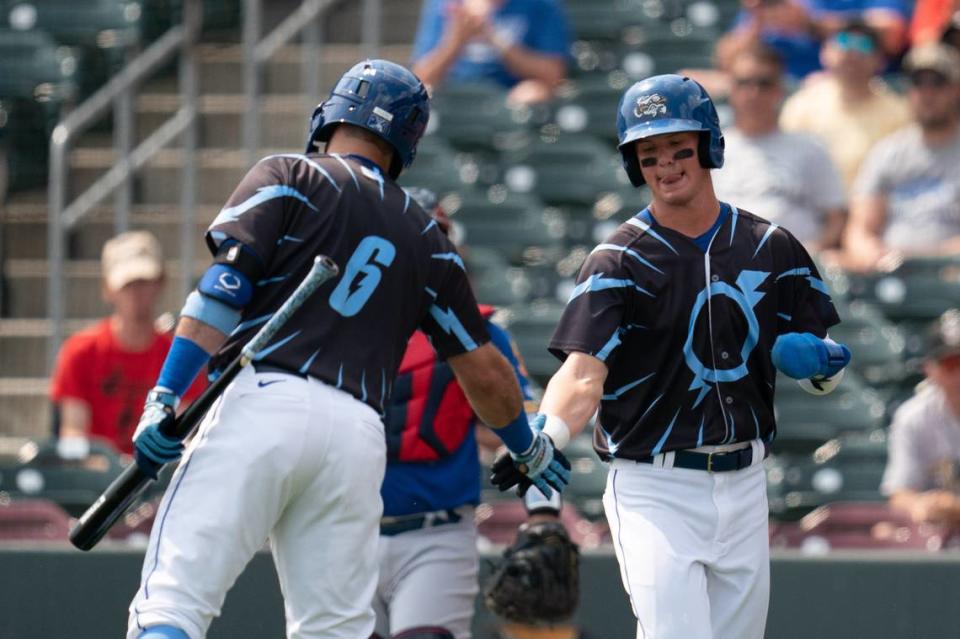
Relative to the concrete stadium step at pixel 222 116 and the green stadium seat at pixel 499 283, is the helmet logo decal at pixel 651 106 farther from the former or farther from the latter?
the concrete stadium step at pixel 222 116

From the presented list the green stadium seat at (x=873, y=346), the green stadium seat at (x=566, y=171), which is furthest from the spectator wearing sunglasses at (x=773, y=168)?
the green stadium seat at (x=566, y=171)

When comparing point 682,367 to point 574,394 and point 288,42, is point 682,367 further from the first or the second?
point 288,42

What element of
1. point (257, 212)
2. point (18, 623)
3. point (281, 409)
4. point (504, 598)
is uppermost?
point (257, 212)

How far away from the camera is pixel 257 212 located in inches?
175

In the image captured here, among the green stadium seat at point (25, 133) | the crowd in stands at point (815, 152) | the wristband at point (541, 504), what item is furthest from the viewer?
the green stadium seat at point (25, 133)

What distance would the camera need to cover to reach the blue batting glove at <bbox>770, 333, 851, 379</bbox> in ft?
15.4

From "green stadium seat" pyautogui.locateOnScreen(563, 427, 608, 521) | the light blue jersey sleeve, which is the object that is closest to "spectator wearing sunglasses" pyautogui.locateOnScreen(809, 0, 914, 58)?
"green stadium seat" pyautogui.locateOnScreen(563, 427, 608, 521)

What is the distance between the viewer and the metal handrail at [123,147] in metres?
8.98

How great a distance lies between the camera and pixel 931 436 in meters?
6.88

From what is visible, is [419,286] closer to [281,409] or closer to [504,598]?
[281,409]

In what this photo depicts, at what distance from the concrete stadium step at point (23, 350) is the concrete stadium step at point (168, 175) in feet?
3.21

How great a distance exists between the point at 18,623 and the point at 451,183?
11.7ft

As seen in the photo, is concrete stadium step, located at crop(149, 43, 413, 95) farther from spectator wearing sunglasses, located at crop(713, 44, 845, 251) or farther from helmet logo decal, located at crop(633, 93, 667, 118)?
helmet logo decal, located at crop(633, 93, 667, 118)

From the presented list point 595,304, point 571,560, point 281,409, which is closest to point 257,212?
point 281,409
